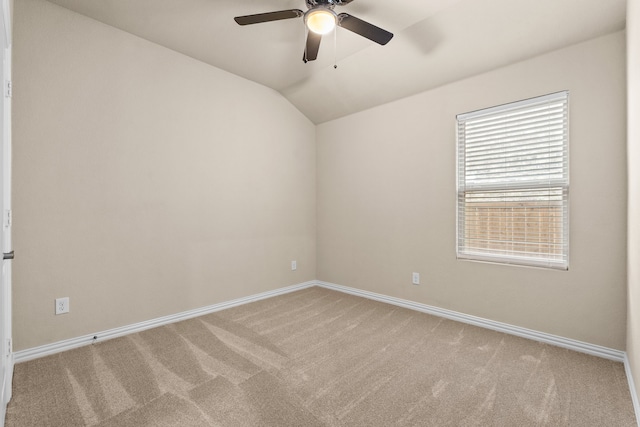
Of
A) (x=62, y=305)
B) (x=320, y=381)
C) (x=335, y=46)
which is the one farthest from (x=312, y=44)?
(x=62, y=305)

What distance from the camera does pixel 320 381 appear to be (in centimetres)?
188

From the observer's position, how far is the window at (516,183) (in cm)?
237

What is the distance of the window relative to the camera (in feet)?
7.79

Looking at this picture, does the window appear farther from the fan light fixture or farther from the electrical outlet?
the electrical outlet

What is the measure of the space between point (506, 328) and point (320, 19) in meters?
2.85

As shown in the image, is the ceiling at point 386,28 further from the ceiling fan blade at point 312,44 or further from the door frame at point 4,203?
the door frame at point 4,203

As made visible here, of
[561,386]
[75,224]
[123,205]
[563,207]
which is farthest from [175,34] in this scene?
[561,386]

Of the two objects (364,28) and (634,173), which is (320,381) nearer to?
(634,173)

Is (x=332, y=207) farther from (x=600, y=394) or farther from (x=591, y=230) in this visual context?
(x=600, y=394)

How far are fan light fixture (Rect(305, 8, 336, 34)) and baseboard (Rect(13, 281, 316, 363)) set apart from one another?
2742 mm

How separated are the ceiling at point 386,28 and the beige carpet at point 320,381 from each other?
2.38 metres

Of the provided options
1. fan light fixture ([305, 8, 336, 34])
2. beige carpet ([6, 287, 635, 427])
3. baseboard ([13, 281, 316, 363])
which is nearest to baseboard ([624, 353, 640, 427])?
beige carpet ([6, 287, 635, 427])

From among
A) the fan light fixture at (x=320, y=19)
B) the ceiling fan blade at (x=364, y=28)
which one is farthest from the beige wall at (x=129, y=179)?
the ceiling fan blade at (x=364, y=28)

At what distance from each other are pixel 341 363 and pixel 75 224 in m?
2.32
